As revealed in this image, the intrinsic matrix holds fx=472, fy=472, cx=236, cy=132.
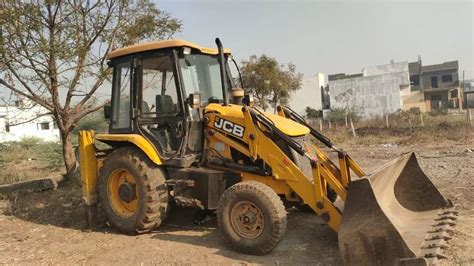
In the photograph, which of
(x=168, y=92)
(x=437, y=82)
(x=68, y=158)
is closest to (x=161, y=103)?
(x=168, y=92)

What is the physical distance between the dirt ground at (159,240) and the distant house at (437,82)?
172 feet

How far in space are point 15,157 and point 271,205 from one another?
22.0 meters

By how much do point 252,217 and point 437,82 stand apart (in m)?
65.7

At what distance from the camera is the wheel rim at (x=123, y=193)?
655 centimetres

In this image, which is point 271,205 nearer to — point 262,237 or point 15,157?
point 262,237

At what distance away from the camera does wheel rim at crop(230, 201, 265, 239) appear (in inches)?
210

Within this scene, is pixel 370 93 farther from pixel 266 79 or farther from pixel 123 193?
pixel 123 193

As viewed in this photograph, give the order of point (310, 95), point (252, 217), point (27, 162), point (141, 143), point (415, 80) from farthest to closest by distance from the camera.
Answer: point (415, 80)
point (310, 95)
point (27, 162)
point (141, 143)
point (252, 217)

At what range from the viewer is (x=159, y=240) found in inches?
242

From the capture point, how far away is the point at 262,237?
5230 millimetres

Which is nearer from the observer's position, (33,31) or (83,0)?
(33,31)

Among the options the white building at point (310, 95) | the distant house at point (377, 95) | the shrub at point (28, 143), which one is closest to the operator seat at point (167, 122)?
the shrub at point (28, 143)

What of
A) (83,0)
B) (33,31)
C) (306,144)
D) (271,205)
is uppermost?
(83,0)

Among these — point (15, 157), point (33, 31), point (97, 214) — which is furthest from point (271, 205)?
point (15, 157)
